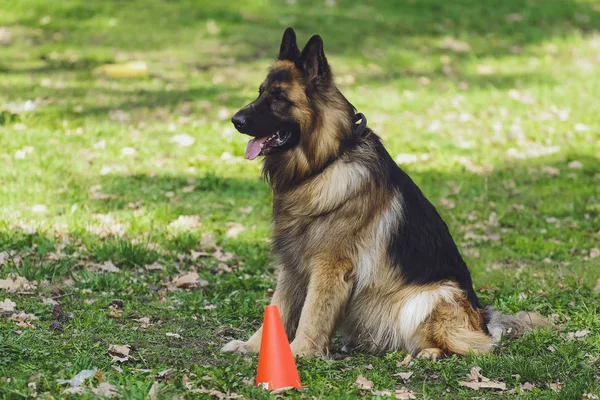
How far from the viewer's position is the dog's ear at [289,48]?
5.59m

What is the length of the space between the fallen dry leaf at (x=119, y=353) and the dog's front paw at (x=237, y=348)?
0.65 metres

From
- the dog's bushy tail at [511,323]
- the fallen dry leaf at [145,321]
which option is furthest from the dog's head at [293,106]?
the dog's bushy tail at [511,323]

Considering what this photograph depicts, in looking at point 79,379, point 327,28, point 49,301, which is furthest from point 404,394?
point 327,28

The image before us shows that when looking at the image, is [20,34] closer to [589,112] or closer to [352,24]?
[352,24]

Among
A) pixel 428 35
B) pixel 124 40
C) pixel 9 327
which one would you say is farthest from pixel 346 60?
pixel 9 327

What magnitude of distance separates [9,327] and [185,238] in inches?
106

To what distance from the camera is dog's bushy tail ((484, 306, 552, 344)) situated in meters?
5.72

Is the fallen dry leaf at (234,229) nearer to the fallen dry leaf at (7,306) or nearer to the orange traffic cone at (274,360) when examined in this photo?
the fallen dry leaf at (7,306)

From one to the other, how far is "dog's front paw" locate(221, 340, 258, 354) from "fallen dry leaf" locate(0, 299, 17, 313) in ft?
5.06

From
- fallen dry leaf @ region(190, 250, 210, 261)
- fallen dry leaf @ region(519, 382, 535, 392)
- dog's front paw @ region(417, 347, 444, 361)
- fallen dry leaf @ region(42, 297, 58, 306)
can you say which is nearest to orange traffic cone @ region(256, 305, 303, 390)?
dog's front paw @ region(417, 347, 444, 361)

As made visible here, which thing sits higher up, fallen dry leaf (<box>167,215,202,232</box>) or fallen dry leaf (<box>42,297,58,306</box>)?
fallen dry leaf (<box>42,297,58,306</box>)

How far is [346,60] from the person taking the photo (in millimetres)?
16000

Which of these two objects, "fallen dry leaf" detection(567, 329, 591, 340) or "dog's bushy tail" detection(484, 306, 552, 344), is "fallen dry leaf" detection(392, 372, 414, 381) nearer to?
"dog's bushy tail" detection(484, 306, 552, 344)

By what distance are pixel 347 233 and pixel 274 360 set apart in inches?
46.4
